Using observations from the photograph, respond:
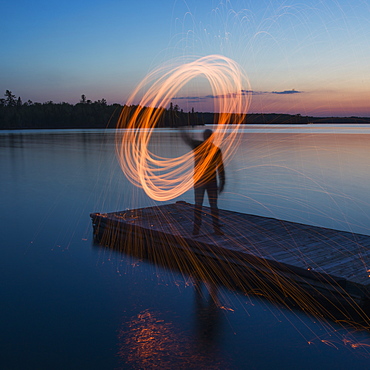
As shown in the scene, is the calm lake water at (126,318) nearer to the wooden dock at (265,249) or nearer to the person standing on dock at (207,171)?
the wooden dock at (265,249)

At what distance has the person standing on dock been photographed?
10.7m

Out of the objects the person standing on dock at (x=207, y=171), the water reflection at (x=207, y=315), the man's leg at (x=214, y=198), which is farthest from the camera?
the man's leg at (x=214, y=198)

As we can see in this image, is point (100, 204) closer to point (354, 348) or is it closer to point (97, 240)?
point (97, 240)

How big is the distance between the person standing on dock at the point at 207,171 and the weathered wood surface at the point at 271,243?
1.49ft

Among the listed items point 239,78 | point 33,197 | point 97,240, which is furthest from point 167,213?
point 33,197

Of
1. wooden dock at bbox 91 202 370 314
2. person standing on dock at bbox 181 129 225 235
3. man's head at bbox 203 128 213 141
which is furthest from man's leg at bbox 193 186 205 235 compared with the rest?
man's head at bbox 203 128 213 141

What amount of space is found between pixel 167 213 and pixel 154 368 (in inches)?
276

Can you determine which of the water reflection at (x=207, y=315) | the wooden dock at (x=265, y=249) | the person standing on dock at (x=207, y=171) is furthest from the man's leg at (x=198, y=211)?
the water reflection at (x=207, y=315)

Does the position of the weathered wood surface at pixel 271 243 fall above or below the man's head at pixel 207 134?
below

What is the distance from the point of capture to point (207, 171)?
1091cm

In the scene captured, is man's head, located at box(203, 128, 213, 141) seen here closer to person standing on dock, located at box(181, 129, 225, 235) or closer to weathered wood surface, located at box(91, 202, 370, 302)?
person standing on dock, located at box(181, 129, 225, 235)

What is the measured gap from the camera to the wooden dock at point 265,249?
8.26 meters

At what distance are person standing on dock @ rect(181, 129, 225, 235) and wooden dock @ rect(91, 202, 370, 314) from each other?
17.4 inches

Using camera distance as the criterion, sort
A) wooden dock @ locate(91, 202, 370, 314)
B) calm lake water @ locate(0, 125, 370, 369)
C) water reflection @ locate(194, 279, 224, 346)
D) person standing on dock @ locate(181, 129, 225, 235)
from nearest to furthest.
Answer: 1. calm lake water @ locate(0, 125, 370, 369)
2. water reflection @ locate(194, 279, 224, 346)
3. wooden dock @ locate(91, 202, 370, 314)
4. person standing on dock @ locate(181, 129, 225, 235)
